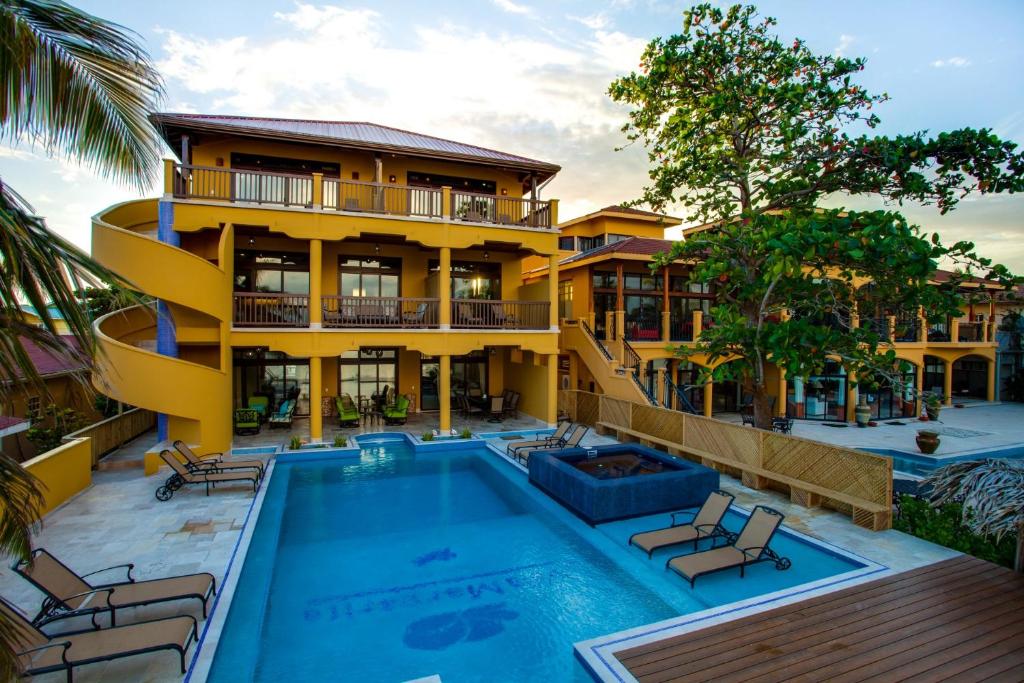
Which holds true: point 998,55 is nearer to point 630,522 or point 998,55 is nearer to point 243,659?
point 630,522

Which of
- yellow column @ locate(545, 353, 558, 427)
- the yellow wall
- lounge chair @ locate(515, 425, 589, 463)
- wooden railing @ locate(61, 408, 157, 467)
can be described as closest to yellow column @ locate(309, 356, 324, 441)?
wooden railing @ locate(61, 408, 157, 467)

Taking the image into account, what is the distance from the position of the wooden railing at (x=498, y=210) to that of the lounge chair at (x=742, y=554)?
12.9 m

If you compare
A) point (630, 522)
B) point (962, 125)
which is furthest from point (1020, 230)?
point (630, 522)

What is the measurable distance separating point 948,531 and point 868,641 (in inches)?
173

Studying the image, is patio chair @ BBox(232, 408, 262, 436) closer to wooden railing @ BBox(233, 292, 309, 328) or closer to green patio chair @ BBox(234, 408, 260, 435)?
green patio chair @ BBox(234, 408, 260, 435)

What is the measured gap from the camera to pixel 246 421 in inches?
688

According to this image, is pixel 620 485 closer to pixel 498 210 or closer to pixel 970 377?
pixel 498 210

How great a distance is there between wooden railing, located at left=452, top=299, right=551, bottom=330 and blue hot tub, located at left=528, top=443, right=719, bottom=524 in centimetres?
696

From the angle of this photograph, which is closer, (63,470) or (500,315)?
(63,470)

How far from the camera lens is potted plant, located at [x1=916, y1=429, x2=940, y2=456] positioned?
16.1 metres

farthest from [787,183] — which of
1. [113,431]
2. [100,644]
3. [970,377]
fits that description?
[970,377]

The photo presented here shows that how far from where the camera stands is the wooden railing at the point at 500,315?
1864 cm

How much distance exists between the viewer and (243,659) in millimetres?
6043

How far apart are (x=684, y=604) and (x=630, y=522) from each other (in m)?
3.09
